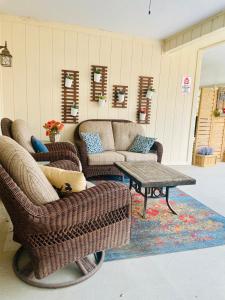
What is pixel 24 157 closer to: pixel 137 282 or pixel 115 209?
pixel 115 209

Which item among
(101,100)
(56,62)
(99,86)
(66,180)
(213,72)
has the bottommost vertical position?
(66,180)

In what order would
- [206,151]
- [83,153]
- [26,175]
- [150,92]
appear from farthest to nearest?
[206,151] → [150,92] → [83,153] → [26,175]

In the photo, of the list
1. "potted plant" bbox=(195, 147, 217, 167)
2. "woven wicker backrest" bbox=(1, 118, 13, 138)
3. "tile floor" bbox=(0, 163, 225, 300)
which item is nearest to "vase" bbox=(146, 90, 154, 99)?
"potted plant" bbox=(195, 147, 217, 167)

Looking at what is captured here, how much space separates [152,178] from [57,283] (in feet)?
4.43

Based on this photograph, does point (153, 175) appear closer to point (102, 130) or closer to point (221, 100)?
point (102, 130)

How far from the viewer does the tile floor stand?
1557 mm

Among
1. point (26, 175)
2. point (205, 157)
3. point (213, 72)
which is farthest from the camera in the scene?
point (213, 72)

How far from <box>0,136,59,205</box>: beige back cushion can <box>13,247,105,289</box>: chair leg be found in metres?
0.58

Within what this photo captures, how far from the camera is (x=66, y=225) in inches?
58.0

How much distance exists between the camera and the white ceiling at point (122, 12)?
122 inches

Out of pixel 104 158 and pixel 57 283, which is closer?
pixel 57 283

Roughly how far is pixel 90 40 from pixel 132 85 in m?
1.10

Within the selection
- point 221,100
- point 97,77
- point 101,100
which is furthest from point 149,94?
point 221,100

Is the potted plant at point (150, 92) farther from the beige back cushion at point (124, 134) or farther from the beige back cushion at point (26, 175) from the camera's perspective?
the beige back cushion at point (26, 175)
